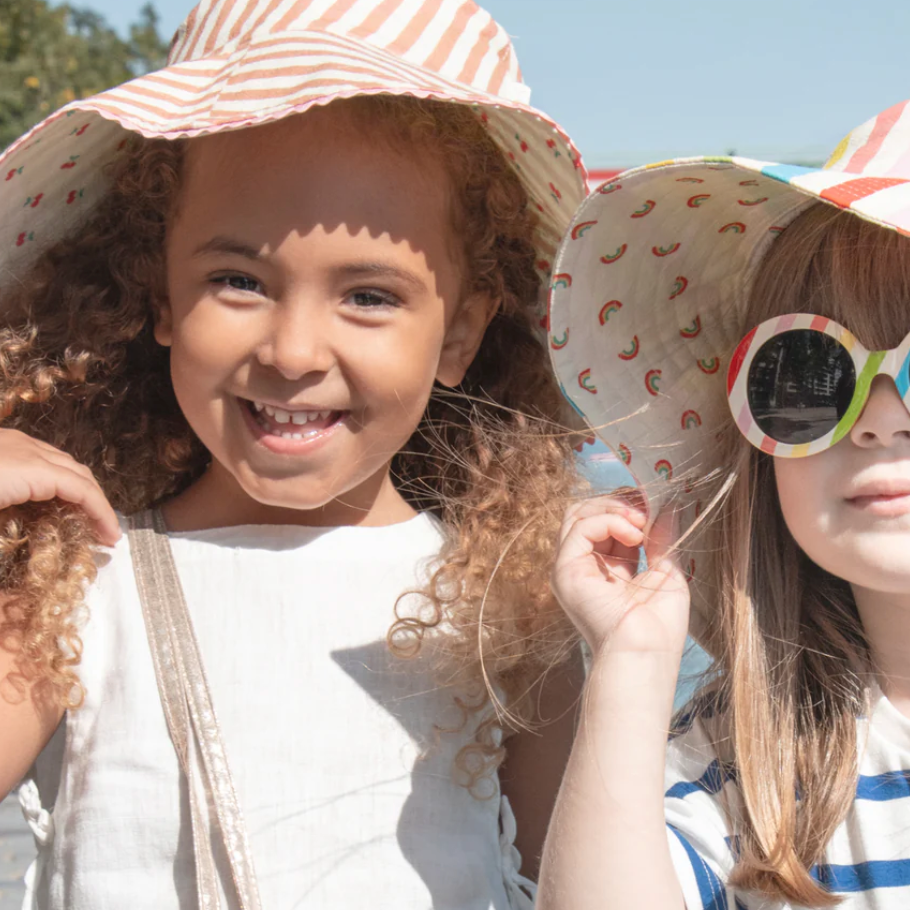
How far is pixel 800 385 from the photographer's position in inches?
55.4

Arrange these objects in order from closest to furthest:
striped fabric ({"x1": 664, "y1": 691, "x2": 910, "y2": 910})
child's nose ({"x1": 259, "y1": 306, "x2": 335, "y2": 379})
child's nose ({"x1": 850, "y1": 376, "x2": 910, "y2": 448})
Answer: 1. child's nose ({"x1": 850, "y1": 376, "x2": 910, "y2": 448})
2. striped fabric ({"x1": 664, "y1": 691, "x2": 910, "y2": 910})
3. child's nose ({"x1": 259, "y1": 306, "x2": 335, "y2": 379})

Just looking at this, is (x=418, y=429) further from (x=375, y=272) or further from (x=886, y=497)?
(x=886, y=497)

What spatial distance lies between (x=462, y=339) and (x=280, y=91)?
0.52 m

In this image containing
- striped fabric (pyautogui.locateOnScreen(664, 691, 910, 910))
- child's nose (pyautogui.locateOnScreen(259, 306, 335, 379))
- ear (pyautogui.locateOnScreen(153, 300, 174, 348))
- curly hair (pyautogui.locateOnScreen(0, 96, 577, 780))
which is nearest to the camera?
striped fabric (pyautogui.locateOnScreen(664, 691, 910, 910))

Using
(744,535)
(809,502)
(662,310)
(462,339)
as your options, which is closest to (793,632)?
(744,535)

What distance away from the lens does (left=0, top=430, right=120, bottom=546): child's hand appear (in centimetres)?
158

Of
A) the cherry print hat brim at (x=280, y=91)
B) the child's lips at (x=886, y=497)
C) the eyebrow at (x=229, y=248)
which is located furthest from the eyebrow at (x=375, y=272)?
the child's lips at (x=886, y=497)

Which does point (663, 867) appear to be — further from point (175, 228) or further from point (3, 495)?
point (175, 228)

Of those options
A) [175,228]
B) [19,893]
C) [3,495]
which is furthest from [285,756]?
[19,893]

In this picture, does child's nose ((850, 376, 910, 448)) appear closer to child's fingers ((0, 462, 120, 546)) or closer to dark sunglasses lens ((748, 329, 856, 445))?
dark sunglasses lens ((748, 329, 856, 445))

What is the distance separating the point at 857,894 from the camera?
1452mm

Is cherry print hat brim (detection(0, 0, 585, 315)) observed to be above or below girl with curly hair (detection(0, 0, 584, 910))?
above

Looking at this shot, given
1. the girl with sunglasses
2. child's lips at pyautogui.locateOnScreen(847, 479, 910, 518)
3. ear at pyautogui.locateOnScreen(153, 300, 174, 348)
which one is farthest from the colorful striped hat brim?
ear at pyautogui.locateOnScreen(153, 300, 174, 348)

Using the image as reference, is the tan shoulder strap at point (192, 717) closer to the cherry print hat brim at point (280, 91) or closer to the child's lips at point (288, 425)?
the child's lips at point (288, 425)
